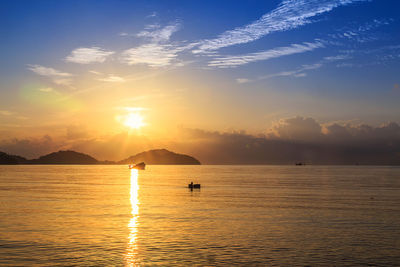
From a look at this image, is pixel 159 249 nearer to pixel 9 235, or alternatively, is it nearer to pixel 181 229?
pixel 181 229

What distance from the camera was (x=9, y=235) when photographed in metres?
41.0

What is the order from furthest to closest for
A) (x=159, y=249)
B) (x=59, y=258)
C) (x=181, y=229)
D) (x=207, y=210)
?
1. (x=207, y=210)
2. (x=181, y=229)
3. (x=159, y=249)
4. (x=59, y=258)

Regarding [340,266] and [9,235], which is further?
[9,235]

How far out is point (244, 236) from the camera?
41219 millimetres

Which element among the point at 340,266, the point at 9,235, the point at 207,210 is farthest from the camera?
the point at 207,210

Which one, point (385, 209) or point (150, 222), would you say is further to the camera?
point (385, 209)

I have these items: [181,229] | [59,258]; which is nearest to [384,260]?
[181,229]

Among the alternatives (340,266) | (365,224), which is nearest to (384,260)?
(340,266)

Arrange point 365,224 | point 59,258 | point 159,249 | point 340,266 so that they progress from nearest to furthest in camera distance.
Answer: point 340,266
point 59,258
point 159,249
point 365,224

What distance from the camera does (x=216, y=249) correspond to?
3547 cm

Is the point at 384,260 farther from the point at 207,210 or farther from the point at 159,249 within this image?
the point at 207,210

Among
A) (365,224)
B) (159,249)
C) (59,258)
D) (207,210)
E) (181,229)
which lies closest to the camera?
(59,258)

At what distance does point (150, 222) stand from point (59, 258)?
19.8 meters

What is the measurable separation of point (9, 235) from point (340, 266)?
3293cm
